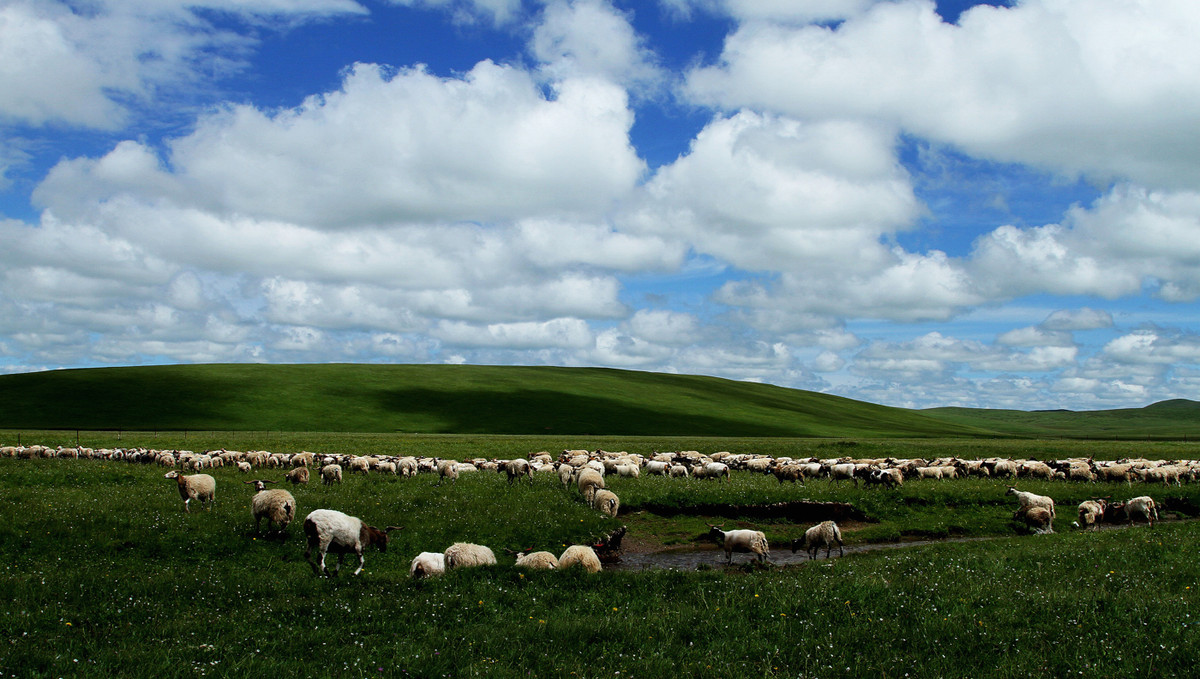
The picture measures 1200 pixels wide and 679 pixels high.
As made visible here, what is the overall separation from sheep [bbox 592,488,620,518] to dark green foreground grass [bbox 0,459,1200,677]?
27.8 ft

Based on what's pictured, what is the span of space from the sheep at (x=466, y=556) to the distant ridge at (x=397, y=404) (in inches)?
3127

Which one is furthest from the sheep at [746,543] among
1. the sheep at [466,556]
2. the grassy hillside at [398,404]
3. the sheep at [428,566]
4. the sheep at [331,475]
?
the grassy hillside at [398,404]

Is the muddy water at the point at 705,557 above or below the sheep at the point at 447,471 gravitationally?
below

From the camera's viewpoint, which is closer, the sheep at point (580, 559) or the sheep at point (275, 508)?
the sheep at point (580, 559)

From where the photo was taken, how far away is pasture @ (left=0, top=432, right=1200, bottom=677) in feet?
27.9

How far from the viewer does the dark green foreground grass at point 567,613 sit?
8469mm

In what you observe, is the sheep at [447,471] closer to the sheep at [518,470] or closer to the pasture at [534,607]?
the sheep at [518,470]

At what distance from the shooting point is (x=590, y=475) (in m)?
27.5

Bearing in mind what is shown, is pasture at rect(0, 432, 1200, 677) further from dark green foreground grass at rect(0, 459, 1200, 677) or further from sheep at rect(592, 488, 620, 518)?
sheep at rect(592, 488, 620, 518)

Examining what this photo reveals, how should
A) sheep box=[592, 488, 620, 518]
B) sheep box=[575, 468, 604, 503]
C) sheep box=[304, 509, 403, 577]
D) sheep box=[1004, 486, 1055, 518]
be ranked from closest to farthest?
1. sheep box=[304, 509, 403, 577]
2. sheep box=[592, 488, 620, 518]
3. sheep box=[1004, 486, 1055, 518]
4. sheep box=[575, 468, 604, 503]

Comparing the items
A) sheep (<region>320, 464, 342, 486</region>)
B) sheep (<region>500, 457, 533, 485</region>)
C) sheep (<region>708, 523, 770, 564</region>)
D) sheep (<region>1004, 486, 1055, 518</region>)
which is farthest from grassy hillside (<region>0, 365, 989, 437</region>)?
sheep (<region>708, 523, 770, 564</region>)

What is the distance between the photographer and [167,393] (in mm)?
104688

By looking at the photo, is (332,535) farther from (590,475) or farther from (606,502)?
(590,475)

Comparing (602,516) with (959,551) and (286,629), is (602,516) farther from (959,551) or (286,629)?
(286,629)
